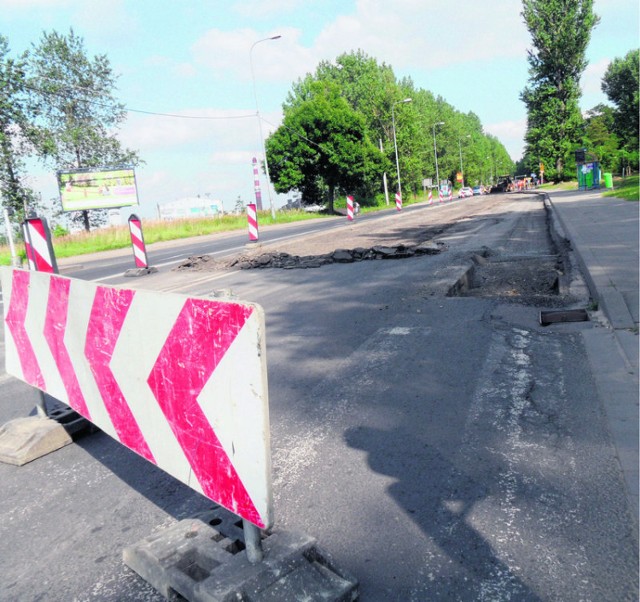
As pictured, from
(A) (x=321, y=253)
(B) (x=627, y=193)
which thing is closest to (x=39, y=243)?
(A) (x=321, y=253)

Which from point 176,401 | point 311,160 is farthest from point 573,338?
point 311,160

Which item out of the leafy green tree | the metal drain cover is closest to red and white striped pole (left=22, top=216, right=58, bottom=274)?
the metal drain cover

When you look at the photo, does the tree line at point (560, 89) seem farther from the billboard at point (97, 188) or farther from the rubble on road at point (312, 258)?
the rubble on road at point (312, 258)

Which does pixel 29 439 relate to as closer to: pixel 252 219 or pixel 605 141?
pixel 252 219

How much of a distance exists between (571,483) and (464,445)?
0.64m

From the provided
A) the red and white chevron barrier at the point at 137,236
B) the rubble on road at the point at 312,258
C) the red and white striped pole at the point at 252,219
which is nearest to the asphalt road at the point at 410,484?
the rubble on road at the point at 312,258

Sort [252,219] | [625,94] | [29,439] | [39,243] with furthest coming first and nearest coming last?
[625,94], [252,219], [39,243], [29,439]

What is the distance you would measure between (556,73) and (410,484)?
196 feet

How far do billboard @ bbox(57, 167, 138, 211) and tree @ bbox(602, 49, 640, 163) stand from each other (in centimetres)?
4953

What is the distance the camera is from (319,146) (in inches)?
2051

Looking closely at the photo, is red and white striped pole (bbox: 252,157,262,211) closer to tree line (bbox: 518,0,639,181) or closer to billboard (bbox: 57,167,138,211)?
billboard (bbox: 57,167,138,211)

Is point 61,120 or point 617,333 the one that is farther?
point 61,120

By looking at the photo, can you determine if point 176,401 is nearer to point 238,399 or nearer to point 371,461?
point 238,399

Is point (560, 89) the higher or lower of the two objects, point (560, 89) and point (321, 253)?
the higher
